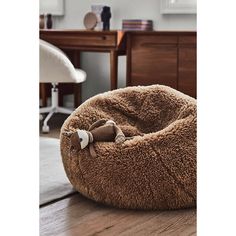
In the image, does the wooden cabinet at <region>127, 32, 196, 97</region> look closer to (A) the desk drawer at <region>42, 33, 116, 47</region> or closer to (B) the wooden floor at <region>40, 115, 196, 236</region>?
(A) the desk drawer at <region>42, 33, 116, 47</region>

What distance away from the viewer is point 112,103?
240 centimetres

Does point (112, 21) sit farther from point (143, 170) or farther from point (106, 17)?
point (143, 170)

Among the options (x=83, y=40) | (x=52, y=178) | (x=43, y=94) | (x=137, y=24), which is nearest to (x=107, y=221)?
(x=52, y=178)

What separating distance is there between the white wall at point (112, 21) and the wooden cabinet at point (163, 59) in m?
0.38

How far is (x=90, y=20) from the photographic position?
Result: 4664 mm

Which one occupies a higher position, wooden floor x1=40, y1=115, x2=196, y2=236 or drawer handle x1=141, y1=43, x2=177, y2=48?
drawer handle x1=141, y1=43, x2=177, y2=48

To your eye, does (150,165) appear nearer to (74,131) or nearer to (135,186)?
(135,186)

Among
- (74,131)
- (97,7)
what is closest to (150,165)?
(74,131)

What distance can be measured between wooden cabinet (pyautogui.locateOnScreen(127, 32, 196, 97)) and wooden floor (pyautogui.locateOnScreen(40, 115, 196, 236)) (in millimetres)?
2170

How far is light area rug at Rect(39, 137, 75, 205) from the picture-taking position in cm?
223

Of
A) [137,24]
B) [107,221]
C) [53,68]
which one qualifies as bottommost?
[107,221]

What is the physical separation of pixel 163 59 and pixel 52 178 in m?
1.98

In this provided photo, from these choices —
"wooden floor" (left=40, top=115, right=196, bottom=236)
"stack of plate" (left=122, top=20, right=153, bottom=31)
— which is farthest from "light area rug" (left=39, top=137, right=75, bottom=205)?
"stack of plate" (left=122, top=20, right=153, bottom=31)
